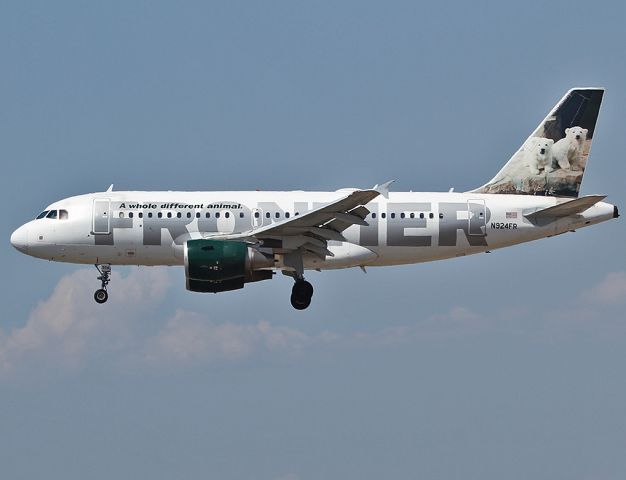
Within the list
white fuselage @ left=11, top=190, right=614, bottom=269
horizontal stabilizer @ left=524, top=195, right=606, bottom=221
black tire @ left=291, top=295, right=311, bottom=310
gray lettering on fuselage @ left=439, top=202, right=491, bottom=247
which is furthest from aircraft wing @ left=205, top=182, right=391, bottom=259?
horizontal stabilizer @ left=524, top=195, right=606, bottom=221

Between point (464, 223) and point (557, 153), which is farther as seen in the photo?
point (557, 153)

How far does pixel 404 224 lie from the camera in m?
60.5

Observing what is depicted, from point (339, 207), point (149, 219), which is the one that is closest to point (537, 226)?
point (339, 207)

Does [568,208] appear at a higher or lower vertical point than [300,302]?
higher

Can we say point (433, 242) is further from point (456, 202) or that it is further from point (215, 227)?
point (215, 227)

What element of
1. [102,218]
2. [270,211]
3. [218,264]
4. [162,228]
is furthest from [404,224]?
[102,218]

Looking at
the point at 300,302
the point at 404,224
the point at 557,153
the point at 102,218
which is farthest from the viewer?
the point at 557,153

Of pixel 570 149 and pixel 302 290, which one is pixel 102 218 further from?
pixel 570 149

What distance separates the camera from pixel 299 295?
2371 inches

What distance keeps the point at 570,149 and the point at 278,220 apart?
1300cm

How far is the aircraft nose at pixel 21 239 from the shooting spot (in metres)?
61.9

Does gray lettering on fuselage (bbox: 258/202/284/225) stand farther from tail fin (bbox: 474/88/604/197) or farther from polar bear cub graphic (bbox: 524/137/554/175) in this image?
polar bear cub graphic (bbox: 524/137/554/175)

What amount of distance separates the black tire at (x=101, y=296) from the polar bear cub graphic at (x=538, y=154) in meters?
18.3

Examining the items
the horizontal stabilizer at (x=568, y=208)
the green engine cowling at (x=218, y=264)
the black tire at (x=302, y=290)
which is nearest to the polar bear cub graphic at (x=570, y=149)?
the horizontal stabilizer at (x=568, y=208)
